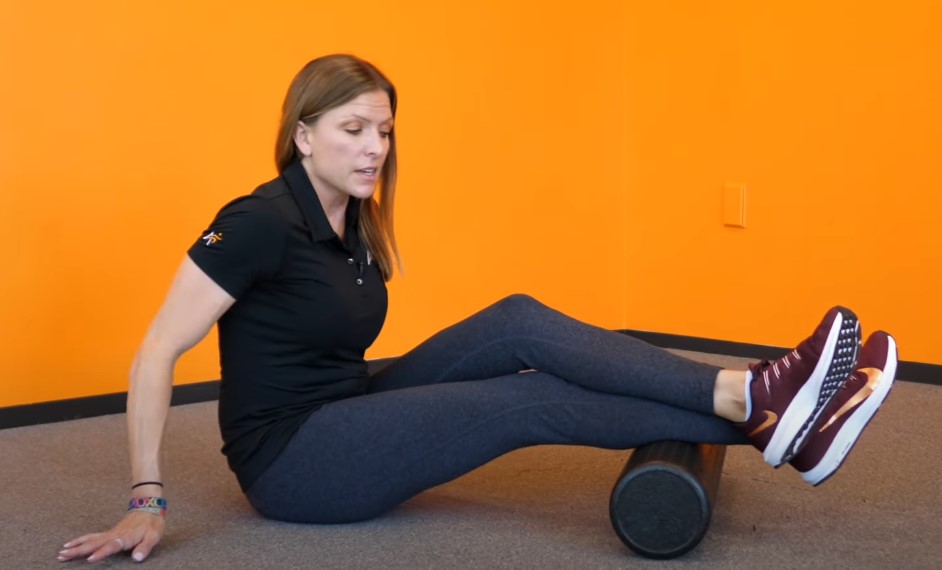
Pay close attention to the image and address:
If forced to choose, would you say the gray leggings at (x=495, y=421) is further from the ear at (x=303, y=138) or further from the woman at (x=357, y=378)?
the ear at (x=303, y=138)

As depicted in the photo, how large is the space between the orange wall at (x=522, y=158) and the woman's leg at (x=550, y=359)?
46.6 inches

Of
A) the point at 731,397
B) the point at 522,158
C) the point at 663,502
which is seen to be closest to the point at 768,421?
the point at 731,397

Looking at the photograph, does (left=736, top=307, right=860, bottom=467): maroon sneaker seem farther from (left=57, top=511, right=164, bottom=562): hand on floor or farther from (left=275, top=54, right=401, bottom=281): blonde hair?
(left=57, top=511, right=164, bottom=562): hand on floor

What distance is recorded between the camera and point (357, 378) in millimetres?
2152

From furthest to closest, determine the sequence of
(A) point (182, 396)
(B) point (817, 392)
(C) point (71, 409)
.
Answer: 1. (A) point (182, 396)
2. (C) point (71, 409)
3. (B) point (817, 392)

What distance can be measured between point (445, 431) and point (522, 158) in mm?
1969

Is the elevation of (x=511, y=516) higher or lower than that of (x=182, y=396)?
higher

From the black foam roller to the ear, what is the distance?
2.53 ft

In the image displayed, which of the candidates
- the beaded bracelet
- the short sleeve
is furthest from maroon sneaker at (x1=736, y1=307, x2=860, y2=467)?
the beaded bracelet

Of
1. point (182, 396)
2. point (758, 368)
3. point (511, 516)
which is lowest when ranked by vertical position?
point (182, 396)

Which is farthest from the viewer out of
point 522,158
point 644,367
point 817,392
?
point 522,158

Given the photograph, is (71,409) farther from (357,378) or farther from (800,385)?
(800,385)

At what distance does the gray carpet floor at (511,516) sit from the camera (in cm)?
195

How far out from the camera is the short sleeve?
6.21 ft
